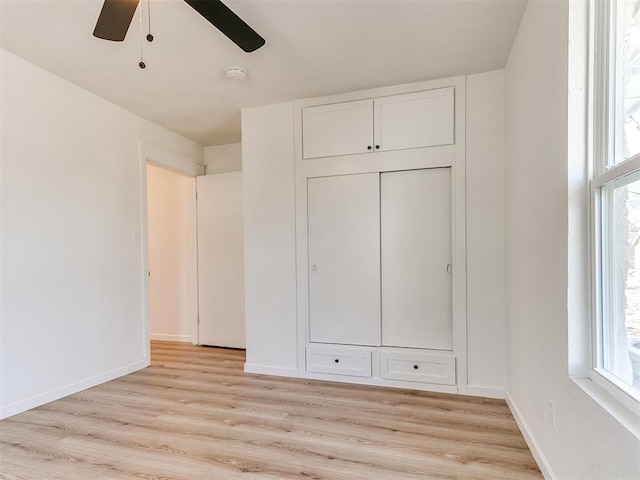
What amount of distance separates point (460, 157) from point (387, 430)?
2.00m

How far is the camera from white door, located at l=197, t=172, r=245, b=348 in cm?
412

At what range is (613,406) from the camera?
1.07 metres

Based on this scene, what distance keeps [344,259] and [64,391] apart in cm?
240

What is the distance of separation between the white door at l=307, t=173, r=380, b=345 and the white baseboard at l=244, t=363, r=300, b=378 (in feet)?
1.19

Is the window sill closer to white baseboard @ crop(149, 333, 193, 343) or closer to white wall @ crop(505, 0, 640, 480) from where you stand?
white wall @ crop(505, 0, 640, 480)

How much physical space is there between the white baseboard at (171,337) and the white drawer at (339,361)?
2.10 meters

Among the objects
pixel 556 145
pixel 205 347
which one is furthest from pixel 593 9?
pixel 205 347

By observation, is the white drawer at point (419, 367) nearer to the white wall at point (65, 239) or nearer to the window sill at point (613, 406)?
the window sill at point (613, 406)

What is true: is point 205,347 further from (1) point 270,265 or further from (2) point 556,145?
(2) point 556,145

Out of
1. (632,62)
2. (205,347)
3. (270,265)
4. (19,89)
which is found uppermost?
(19,89)

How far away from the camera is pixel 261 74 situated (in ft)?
8.68

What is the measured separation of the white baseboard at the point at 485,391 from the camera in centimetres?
257

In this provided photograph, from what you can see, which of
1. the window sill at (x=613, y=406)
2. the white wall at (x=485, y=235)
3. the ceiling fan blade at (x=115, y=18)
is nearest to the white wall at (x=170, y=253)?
the ceiling fan blade at (x=115, y=18)

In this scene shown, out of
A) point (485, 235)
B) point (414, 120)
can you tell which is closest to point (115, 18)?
point (414, 120)
